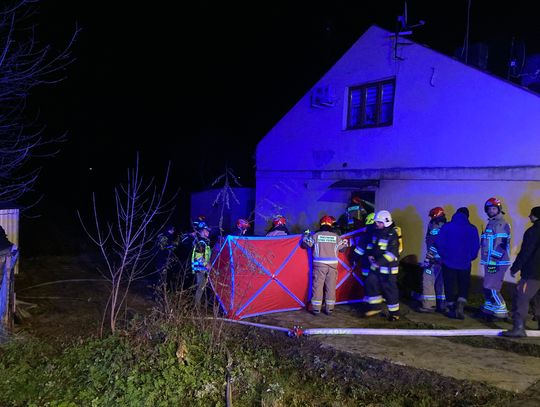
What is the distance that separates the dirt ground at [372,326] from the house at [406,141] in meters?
2.56

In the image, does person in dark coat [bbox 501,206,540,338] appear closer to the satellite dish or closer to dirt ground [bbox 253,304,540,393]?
dirt ground [bbox 253,304,540,393]

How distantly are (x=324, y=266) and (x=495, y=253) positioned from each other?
102 inches

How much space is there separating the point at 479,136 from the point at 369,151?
284 cm

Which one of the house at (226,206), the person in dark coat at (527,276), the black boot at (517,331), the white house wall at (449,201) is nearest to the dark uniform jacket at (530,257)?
the person in dark coat at (527,276)

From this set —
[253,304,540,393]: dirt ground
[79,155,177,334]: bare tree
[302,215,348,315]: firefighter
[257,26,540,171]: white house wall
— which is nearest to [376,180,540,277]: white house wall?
[257,26,540,171]: white house wall

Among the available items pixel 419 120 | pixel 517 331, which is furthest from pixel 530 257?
pixel 419 120

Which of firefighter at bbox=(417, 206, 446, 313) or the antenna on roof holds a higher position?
the antenna on roof

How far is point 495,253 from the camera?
6.61m

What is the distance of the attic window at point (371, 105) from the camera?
10.8 meters

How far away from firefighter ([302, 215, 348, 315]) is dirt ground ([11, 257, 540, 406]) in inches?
9.1

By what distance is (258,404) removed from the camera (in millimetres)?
4316

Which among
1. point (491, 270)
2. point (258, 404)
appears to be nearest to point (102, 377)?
point (258, 404)

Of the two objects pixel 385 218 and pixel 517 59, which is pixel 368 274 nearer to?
pixel 385 218

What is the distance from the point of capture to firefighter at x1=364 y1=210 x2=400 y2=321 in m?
7.04
